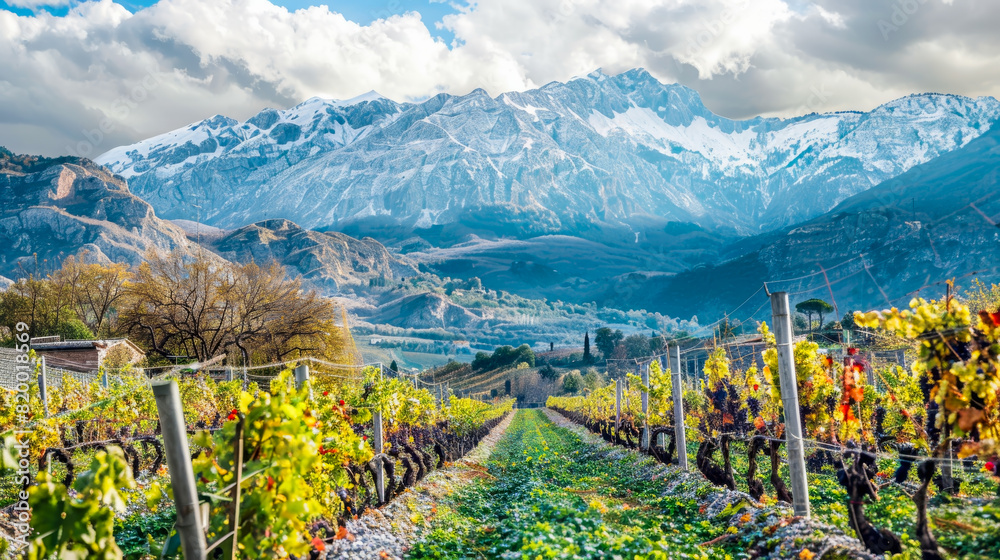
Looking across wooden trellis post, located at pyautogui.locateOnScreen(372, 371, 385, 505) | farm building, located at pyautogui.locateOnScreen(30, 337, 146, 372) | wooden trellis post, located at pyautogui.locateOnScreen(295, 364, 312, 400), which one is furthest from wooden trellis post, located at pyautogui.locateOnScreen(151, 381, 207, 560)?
farm building, located at pyautogui.locateOnScreen(30, 337, 146, 372)

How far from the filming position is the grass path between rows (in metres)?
8.58

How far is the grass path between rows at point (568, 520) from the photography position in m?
8.58

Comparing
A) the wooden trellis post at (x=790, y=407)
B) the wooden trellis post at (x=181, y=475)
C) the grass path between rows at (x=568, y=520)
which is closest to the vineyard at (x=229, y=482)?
the wooden trellis post at (x=181, y=475)

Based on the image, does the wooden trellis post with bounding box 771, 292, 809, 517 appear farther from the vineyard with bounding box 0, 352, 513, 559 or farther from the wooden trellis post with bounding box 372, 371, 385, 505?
the wooden trellis post with bounding box 372, 371, 385, 505

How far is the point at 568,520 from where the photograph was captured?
410 inches

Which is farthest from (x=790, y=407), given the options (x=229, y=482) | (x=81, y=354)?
(x=81, y=354)

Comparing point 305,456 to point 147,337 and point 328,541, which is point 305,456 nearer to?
point 328,541

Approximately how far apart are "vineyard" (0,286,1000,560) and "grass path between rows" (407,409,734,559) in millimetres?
61

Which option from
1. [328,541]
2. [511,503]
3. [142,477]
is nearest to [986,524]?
[328,541]

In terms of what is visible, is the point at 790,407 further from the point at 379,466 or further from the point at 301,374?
the point at 379,466

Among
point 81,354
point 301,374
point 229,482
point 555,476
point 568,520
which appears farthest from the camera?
point 81,354

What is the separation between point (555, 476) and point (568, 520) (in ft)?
24.0

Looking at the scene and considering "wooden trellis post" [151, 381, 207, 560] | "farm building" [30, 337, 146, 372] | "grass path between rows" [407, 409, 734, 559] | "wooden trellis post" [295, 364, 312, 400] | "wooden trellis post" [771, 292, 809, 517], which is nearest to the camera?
"wooden trellis post" [151, 381, 207, 560]

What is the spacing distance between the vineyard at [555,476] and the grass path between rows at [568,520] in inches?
2.4
